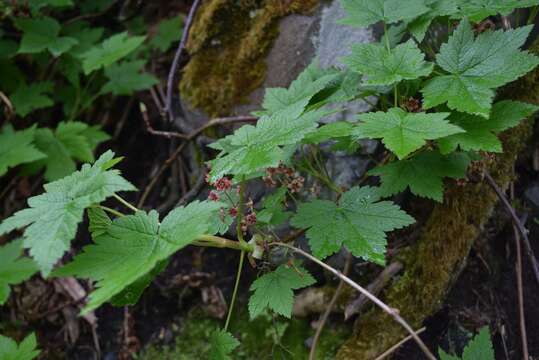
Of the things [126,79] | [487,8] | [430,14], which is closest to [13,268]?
[126,79]

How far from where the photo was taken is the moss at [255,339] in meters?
2.24

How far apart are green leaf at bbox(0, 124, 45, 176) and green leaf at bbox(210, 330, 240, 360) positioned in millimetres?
1870

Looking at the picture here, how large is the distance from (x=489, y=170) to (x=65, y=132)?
8.62 feet

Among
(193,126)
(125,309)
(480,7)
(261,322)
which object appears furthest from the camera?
(193,126)

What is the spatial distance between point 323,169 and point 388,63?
24.4 inches

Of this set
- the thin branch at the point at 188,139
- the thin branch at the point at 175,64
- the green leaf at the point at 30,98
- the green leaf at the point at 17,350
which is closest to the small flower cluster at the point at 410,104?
the thin branch at the point at 188,139

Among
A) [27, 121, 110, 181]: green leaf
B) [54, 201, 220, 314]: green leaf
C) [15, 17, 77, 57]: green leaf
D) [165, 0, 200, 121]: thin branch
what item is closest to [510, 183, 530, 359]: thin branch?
[54, 201, 220, 314]: green leaf

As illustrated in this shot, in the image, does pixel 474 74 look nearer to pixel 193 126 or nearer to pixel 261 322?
pixel 261 322

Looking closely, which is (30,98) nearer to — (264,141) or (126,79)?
(126,79)

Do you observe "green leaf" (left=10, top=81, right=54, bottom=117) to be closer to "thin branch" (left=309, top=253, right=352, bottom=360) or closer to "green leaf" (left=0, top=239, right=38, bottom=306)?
"green leaf" (left=0, top=239, right=38, bottom=306)

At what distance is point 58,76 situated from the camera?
4078mm

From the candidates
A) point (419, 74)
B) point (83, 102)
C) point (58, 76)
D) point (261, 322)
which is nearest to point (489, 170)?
point (419, 74)

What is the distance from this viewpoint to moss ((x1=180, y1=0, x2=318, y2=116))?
3.04 metres

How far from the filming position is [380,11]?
2.13m
